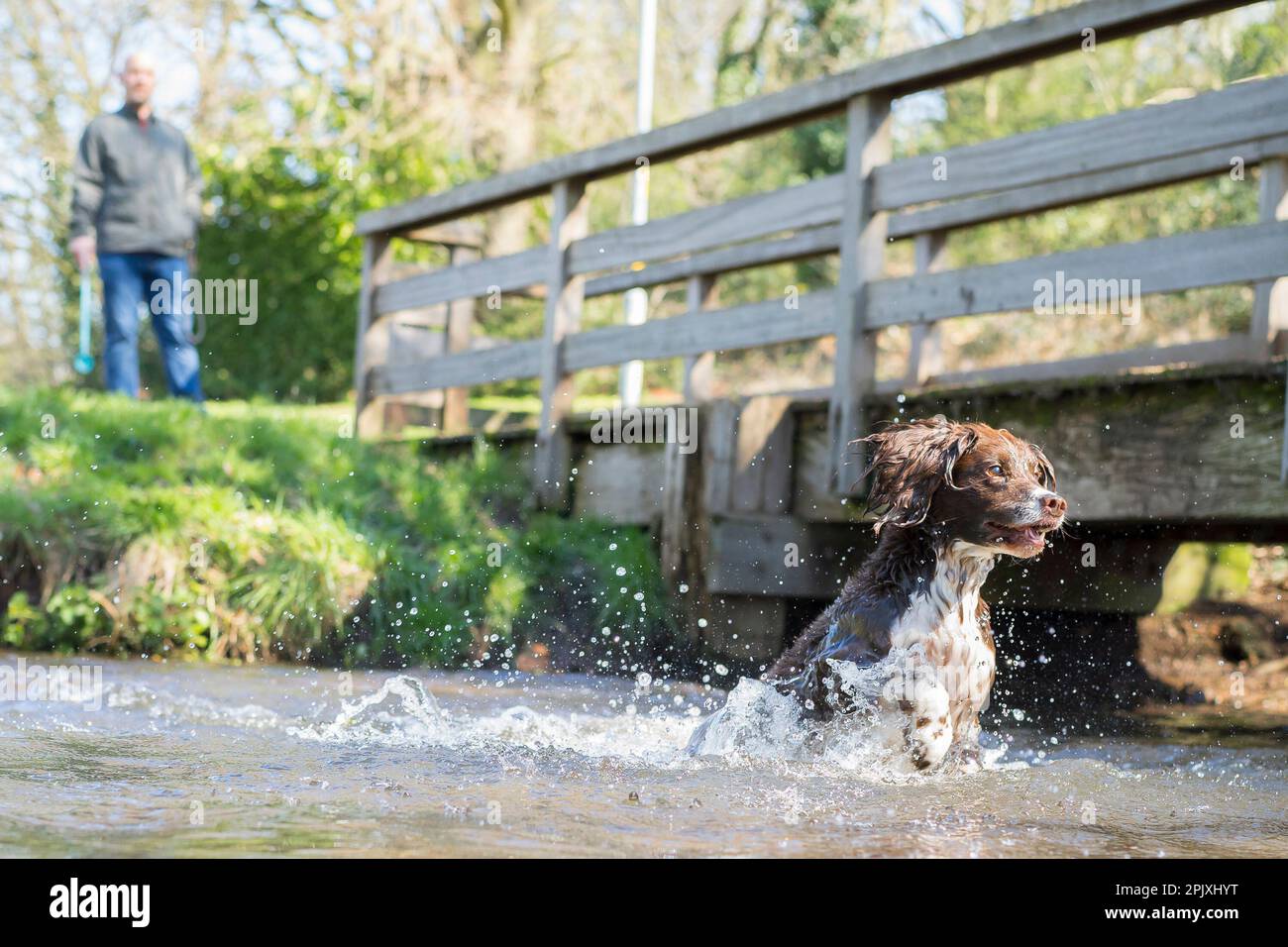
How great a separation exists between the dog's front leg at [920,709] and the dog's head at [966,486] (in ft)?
1.60

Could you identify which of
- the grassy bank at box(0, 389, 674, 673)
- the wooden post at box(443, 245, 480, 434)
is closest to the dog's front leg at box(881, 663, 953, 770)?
the grassy bank at box(0, 389, 674, 673)

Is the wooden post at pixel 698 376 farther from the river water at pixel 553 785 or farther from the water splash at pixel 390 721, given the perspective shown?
the water splash at pixel 390 721

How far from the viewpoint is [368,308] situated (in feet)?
36.1

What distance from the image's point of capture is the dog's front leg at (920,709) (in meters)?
4.75

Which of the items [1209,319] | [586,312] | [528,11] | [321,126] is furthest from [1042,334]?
[321,126]

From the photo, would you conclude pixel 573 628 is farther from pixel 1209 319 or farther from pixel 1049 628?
pixel 1209 319

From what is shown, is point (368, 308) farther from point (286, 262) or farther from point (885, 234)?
point (286, 262)

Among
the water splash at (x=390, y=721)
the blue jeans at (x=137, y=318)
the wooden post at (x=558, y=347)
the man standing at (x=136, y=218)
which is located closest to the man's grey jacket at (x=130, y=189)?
the man standing at (x=136, y=218)

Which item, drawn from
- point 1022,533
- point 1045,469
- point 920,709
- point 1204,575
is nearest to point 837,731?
point 920,709

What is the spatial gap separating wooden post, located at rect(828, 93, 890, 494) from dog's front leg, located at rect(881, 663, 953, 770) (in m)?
2.39

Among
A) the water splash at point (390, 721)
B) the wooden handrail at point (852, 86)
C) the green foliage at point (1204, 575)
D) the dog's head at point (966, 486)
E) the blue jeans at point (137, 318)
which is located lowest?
the water splash at point (390, 721)

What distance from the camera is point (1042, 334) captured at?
2111cm

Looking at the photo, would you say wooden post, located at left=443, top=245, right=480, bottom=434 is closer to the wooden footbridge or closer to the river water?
the wooden footbridge
